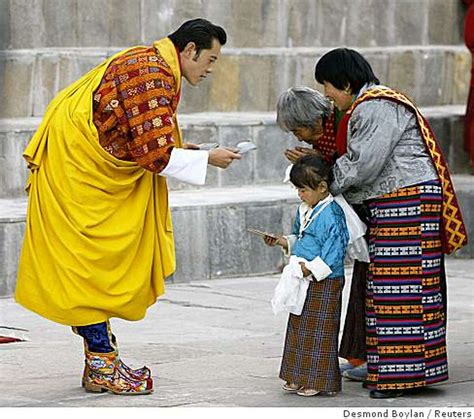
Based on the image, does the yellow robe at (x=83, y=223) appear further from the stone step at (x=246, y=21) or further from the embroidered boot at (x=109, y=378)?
the stone step at (x=246, y=21)

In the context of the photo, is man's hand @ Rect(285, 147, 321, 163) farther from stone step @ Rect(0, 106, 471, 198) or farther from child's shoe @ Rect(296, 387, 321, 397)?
stone step @ Rect(0, 106, 471, 198)

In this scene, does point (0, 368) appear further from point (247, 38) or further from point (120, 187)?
point (247, 38)

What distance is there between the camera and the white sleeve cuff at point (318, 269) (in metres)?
6.09

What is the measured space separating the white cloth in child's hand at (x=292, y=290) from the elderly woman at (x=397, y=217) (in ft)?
1.02

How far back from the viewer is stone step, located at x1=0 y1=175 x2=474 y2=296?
9.61 metres

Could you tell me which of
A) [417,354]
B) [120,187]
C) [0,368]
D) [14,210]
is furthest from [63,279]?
[14,210]

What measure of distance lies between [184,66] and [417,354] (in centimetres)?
153

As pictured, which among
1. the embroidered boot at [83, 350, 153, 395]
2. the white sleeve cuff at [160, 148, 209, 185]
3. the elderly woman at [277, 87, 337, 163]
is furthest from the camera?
the elderly woman at [277, 87, 337, 163]

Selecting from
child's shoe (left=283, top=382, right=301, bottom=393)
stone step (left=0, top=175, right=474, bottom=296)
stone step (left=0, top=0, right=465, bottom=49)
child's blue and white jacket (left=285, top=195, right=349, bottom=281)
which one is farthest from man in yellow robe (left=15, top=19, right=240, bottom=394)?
stone step (left=0, top=0, right=465, bottom=49)

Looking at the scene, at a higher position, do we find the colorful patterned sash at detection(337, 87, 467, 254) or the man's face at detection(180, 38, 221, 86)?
the man's face at detection(180, 38, 221, 86)

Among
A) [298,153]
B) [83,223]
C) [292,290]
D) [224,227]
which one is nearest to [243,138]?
[224,227]

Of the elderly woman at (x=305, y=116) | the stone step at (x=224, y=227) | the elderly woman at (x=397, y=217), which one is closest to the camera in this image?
the elderly woman at (x=397, y=217)

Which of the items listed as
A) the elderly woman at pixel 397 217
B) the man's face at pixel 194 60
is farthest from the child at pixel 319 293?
the man's face at pixel 194 60

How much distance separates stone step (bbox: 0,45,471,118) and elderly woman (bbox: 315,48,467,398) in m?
4.06
